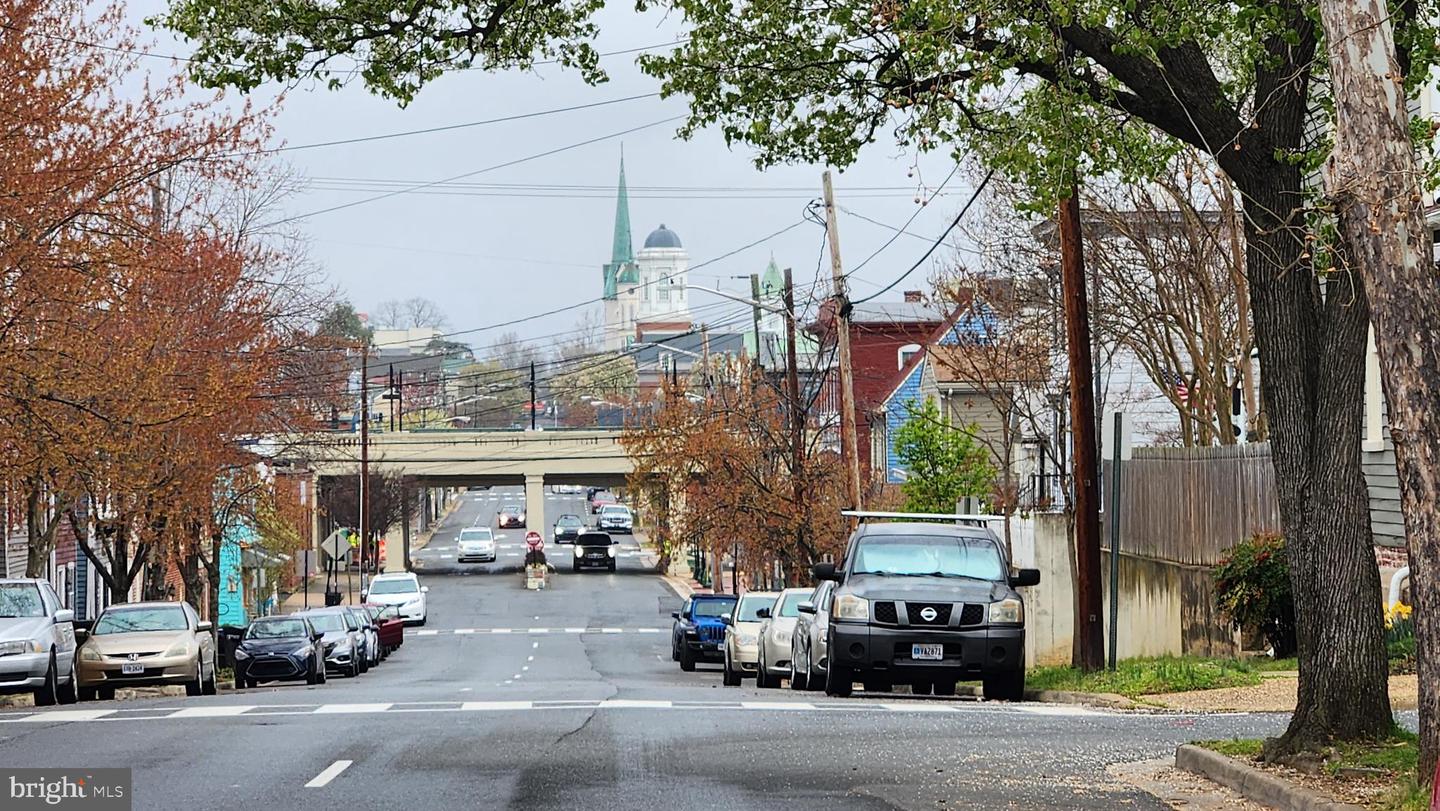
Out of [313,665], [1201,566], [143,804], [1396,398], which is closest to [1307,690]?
[1396,398]

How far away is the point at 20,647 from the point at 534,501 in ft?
214

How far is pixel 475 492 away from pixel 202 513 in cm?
13136

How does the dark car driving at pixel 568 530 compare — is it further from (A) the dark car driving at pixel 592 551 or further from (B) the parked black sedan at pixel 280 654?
(B) the parked black sedan at pixel 280 654

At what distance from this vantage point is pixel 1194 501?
26.0 meters

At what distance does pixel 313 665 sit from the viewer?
31484 mm

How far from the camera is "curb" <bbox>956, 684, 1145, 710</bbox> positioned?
61.1ft

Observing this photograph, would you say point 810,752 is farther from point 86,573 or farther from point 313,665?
point 86,573

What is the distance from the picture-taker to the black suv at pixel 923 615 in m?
17.6

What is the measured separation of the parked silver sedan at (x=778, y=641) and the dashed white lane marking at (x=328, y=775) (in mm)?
13561

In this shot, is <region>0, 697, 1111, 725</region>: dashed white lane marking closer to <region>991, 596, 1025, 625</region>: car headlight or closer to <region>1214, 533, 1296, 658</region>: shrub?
<region>991, 596, 1025, 625</region>: car headlight

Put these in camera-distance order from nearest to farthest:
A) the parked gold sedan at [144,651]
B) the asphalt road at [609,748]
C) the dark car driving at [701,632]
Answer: the asphalt road at [609,748], the parked gold sedan at [144,651], the dark car driving at [701,632]

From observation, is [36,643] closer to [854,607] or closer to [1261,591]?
[854,607]

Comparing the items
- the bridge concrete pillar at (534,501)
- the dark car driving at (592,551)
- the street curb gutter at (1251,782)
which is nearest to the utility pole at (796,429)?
the street curb gutter at (1251,782)

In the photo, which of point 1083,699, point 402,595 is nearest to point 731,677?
point 1083,699
